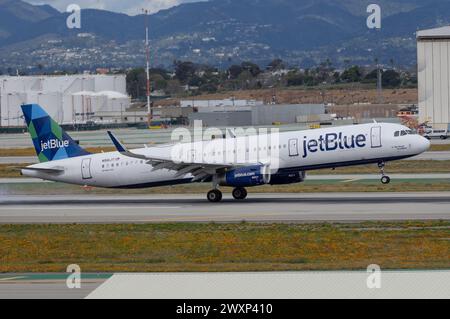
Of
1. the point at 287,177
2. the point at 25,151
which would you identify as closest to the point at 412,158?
the point at 287,177

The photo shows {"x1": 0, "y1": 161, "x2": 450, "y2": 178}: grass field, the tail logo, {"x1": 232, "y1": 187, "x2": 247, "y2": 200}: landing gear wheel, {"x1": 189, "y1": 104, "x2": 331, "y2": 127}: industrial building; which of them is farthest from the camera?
{"x1": 189, "y1": 104, "x2": 331, "y2": 127}: industrial building

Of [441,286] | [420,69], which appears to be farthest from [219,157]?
[420,69]

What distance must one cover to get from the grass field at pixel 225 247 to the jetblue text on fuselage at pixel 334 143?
421 inches

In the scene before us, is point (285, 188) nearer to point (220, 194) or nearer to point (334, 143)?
point (220, 194)

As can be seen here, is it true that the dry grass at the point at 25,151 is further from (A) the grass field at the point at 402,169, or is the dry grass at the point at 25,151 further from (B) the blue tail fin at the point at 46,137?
(B) the blue tail fin at the point at 46,137

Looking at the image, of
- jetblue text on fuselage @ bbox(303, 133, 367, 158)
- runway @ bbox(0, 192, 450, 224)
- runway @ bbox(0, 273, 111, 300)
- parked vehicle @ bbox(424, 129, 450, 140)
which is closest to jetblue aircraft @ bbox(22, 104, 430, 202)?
jetblue text on fuselage @ bbox(303, 133, 367, 158)

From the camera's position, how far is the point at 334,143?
5175cm

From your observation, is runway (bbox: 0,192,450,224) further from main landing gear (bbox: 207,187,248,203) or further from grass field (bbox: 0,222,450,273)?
grass field (bbox: 0,222,450,273)

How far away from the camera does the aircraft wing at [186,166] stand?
52.5 meters

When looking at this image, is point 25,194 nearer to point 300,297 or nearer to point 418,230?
point 418,230

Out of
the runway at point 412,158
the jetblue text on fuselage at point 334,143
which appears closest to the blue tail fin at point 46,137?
the jetblue text on fuselage at point 334,143

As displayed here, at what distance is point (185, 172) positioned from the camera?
5353 cm

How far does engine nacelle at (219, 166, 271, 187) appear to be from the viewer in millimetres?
51531

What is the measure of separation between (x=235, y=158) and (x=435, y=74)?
73.3 meters
